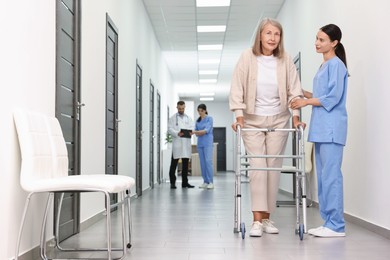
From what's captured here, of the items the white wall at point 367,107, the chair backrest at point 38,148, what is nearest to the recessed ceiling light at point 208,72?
the white wall at point 367,107

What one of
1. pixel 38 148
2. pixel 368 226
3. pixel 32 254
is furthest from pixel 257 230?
pixel 38 148

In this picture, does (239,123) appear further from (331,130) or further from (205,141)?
(205,141)


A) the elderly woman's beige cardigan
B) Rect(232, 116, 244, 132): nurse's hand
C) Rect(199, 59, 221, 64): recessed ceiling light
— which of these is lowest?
Rect(232, 116, 244, 132): nurse's hand

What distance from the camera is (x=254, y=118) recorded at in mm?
3441

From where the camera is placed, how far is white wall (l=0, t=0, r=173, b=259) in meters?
2.23

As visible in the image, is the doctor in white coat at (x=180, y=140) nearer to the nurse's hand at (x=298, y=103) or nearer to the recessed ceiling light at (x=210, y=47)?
the recessed ceiling light at (x=210, y=47)

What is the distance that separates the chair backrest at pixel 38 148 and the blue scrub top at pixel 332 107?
165 centimetres

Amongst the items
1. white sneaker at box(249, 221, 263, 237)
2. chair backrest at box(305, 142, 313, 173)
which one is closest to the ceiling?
chair backrest at box(305, 142, 313, 173)

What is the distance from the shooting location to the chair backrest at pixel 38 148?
225cm

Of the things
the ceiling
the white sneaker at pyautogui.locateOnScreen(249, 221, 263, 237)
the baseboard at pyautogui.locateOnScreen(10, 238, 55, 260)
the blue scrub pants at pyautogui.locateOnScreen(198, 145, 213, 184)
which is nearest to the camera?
the baseboard at pyautogui.locateOnScreen(10, 238, 55, 260)

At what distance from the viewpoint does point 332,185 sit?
3250 millimetres

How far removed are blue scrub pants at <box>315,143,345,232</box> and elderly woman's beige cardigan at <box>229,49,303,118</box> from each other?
14.6 inches

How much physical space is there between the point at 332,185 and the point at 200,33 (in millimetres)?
6439

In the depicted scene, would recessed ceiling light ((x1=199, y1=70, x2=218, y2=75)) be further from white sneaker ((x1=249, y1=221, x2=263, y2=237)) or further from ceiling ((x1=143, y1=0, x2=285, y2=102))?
white sneaker ((x1=249, y1=221, x2=263, y2=237))
